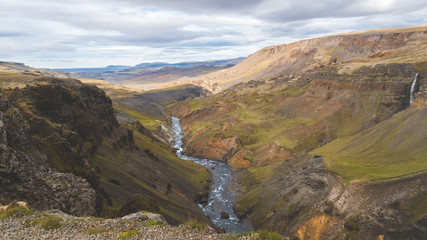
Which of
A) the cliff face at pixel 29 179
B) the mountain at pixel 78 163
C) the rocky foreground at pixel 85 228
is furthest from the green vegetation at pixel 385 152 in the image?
the cliff face at pixel 29 179

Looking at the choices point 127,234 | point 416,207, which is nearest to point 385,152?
point 416,207

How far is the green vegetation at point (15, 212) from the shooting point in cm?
1605

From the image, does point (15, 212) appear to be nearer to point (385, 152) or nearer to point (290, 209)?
point (290, 209)

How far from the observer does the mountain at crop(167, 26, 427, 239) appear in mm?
31953

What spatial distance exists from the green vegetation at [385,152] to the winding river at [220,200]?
18.0 meters

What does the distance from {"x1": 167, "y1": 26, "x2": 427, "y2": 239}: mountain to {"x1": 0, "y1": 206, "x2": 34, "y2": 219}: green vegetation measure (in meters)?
30.6

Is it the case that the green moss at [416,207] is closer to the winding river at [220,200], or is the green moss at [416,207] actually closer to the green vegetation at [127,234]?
the winding river at [220,200]

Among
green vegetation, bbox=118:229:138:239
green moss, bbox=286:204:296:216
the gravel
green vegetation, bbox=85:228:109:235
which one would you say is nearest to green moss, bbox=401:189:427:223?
green moss, bbox=286:204:296:216

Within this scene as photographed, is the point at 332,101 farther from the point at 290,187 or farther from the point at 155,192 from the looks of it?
the point at 155,192

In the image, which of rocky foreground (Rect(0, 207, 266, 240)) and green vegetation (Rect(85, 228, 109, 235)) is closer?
rocky foreground (Rect(0, 207, 266, 240))

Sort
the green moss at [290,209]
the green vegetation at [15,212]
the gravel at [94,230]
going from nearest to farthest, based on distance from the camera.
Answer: the gravel at [94,230] → the green vegetation at [15,212] → the green moss at [290,209]

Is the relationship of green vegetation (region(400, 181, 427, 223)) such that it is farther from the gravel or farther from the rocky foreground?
the gravel

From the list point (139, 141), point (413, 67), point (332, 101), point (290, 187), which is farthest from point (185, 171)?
point (413, 67)

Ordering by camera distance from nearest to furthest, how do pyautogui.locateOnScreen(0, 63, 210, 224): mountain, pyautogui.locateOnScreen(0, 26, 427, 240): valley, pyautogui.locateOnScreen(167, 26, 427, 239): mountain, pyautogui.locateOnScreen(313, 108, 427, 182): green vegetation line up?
pyautogui.locateOnScreen(0, 63, 210, 224): mountain
pyautogui.locateOnScreen(0, 26, 427, 240): valley
pyautogui.locateOnScreen(167, 26, 427, 239): mountain
pyautogui.locateOnScreen(313, 108, 427, 182): green vegetation
